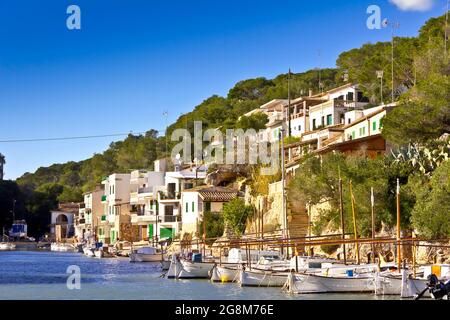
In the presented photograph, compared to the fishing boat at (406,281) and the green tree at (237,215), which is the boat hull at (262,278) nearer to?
the fishing boat at (406,281)

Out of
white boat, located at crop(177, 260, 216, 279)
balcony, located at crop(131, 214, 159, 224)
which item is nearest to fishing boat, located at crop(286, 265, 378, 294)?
white boat, located at crop(177, 260, 216, 279)

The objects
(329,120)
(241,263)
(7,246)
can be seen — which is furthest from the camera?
(7,246)

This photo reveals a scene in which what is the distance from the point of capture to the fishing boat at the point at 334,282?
30.8 metres

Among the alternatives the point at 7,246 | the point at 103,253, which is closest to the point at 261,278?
the point at 103,253

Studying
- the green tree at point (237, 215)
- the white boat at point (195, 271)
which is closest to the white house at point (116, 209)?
the green tree at point (237, 215)

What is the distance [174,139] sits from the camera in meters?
103

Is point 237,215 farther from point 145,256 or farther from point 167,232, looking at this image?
point 167,232

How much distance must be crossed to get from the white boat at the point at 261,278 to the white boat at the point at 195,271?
20.6 feet

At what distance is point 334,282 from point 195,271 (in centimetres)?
1296

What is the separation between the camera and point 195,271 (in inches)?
1688

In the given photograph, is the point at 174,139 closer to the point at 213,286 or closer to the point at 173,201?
the point at 173,201

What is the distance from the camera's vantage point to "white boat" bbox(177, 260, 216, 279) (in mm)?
42844

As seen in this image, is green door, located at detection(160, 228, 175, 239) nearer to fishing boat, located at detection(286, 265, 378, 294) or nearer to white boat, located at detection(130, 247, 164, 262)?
white boat, located at detection(130, 247, 164, 262)
